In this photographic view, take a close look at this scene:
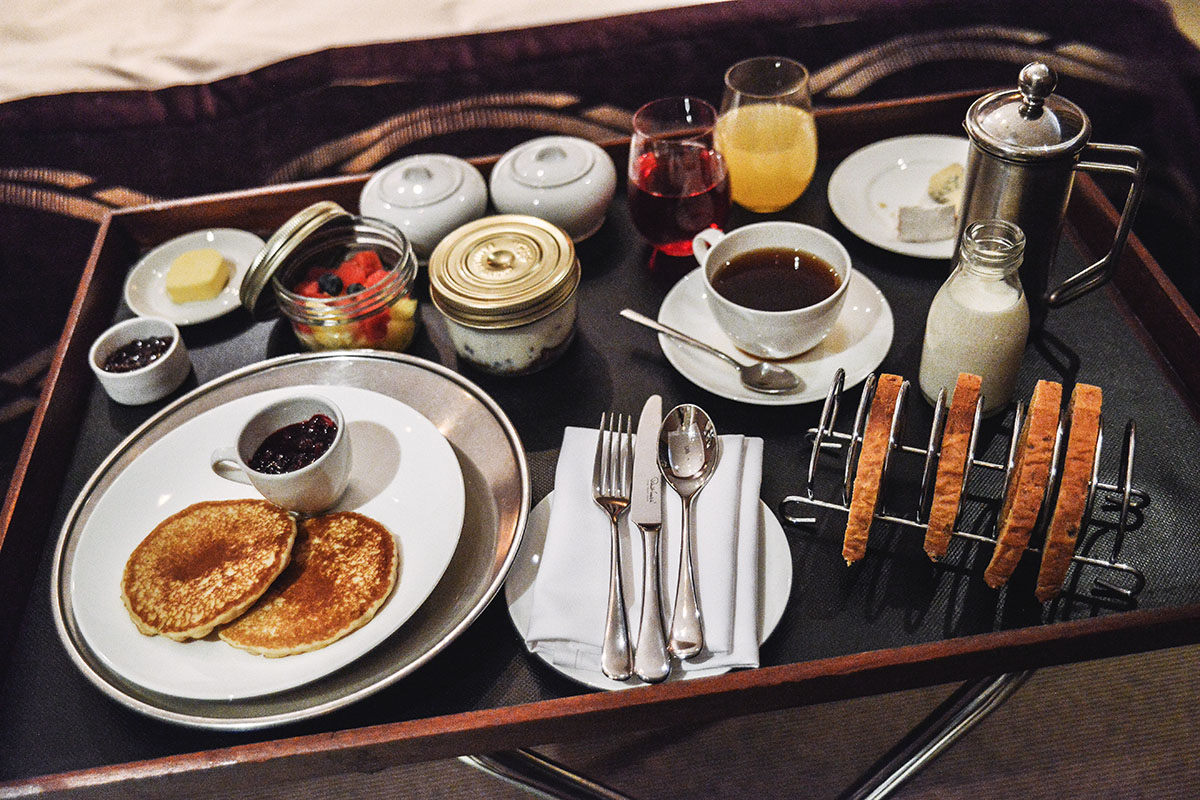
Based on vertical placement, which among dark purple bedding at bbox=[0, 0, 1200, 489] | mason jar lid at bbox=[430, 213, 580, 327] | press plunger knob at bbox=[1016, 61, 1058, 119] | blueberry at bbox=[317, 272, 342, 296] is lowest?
dark purple bedding at bbox=[0, 0, 1200, 489]

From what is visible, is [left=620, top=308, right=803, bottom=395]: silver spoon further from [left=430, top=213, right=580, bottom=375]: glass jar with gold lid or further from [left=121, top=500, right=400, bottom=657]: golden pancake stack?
[left=121, top=500, right=400, bottom=657]: golden pancake stack

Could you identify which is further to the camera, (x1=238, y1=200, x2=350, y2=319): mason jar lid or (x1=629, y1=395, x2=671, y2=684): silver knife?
(x1=238, y1=200, x2=350, y2=319): mason jar lid

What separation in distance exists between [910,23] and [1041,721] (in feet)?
3.87

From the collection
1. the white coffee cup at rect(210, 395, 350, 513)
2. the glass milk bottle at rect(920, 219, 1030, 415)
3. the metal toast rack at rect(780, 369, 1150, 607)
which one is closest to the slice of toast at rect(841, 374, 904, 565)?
the metal toast rack at rect(780, 369, 1150, 607)

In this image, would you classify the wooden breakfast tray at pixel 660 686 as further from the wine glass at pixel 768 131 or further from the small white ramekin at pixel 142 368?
the wine glass at pixel 768 131

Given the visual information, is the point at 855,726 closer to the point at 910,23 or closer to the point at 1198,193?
the point at 1198,193

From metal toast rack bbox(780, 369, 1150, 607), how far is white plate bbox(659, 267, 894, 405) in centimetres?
9

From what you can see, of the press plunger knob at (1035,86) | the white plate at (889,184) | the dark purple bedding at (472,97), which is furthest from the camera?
the dark purple bedding at (472,97)

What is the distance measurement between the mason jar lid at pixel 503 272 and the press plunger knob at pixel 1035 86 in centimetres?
47

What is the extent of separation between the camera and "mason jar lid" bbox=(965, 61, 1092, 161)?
0.82m

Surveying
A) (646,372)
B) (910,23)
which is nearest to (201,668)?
(646,372)

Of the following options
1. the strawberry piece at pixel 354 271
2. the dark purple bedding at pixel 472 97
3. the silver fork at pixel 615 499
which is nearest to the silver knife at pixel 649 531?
the silver fork at pixel 615 499

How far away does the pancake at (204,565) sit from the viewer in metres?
0.77

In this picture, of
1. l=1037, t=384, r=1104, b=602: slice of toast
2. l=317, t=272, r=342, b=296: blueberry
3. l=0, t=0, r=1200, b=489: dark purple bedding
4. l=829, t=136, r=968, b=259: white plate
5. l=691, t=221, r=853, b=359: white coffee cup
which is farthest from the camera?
l=0, t=0, r=1200, b=489: dark purple bedding
